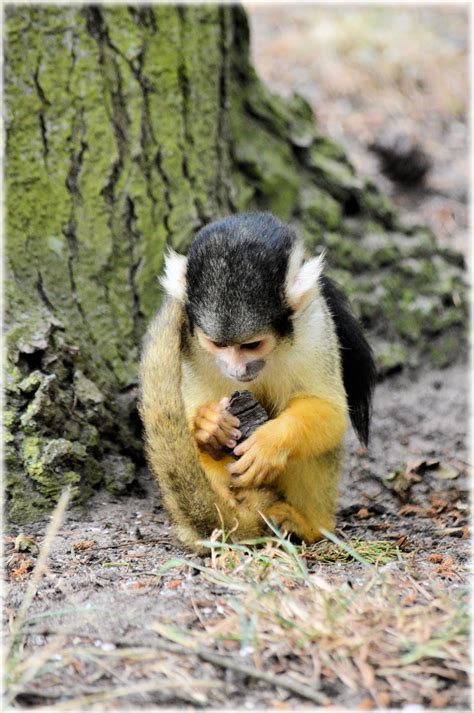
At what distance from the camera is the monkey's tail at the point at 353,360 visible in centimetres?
414

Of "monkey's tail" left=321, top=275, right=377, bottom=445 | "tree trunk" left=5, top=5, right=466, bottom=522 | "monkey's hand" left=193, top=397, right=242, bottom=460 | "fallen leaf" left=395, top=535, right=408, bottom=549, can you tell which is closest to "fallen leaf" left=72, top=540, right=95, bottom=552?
"tree trunk" left=5, top=5, right=466, bottom=522

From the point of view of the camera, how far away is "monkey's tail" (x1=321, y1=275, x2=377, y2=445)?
13.6 ft

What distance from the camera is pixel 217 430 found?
3486 millimetres

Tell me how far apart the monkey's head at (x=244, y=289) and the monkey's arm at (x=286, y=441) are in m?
0.24

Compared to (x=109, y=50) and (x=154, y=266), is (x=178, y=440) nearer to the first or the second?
(x=154, y=266)

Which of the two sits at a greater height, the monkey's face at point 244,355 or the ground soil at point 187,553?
the monkey's face at point 244,355

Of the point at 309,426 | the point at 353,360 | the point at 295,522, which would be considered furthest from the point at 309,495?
the point at 353,360

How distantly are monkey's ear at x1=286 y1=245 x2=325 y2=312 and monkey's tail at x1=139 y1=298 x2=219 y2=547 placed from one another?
526 mm

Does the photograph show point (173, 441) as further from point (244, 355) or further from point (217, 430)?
point (244, 355)

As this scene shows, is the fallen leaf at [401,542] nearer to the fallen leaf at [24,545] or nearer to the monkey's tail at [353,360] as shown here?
the monkey's tail at [353,360]

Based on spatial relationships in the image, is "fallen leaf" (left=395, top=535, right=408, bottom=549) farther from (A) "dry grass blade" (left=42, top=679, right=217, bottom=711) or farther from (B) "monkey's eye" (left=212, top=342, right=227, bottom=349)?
(A) "dry grass blade" (left=42, top=679, right=217, bottom=711)

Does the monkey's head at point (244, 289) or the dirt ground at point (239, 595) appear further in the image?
the monkey's head at point (244, 289)

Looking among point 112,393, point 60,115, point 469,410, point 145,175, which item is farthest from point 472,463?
point 60,115

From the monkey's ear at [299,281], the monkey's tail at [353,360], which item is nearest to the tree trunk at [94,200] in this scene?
the monkey's tail at [353,360]
